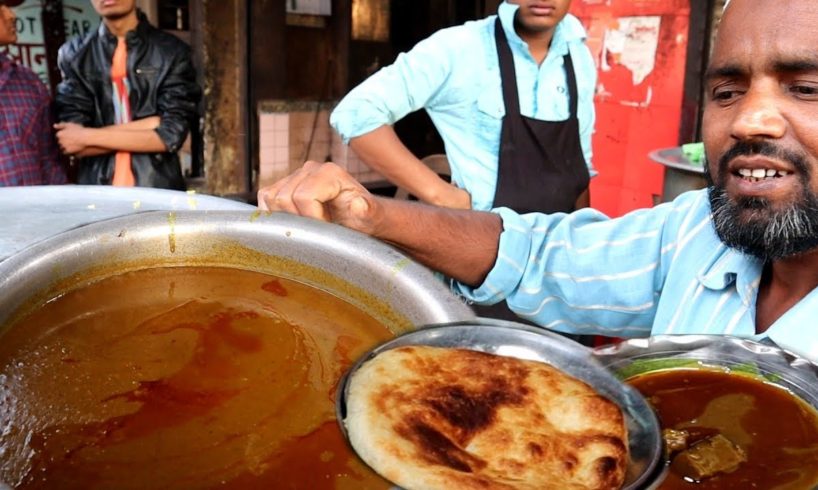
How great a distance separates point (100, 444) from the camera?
980 mm

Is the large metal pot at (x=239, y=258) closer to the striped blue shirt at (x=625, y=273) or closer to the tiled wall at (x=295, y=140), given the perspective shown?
the striped blue shirt at (x=625, y=273)

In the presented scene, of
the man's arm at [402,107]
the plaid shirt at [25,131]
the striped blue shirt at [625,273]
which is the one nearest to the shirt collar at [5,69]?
the plaid shirt at [25,131]

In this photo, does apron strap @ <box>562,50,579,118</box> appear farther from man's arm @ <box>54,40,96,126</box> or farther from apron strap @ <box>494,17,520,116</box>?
man's arm @ <box>54,40,96,126</box>

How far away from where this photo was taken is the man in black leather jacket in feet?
10.5

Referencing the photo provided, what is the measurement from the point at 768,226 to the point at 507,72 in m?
1.56

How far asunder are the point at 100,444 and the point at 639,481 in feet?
2.37

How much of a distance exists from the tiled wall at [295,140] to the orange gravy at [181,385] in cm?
540

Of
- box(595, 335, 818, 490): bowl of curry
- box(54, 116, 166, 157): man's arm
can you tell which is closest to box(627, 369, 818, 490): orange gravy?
box(595, 335, 818, 490): bowl of curry

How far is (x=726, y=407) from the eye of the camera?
103cm

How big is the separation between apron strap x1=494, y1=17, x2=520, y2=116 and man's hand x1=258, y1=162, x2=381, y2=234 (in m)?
1.24

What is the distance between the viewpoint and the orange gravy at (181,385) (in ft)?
3.07

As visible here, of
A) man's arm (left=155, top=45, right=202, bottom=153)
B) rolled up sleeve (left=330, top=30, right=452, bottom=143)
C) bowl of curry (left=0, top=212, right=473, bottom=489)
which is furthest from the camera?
man's arm (left=155, top=45, right=202, bottom=153)

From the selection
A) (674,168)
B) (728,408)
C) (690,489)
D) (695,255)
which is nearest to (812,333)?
(695,255)

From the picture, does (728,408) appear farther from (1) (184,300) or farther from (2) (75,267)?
(2) (75,267)
